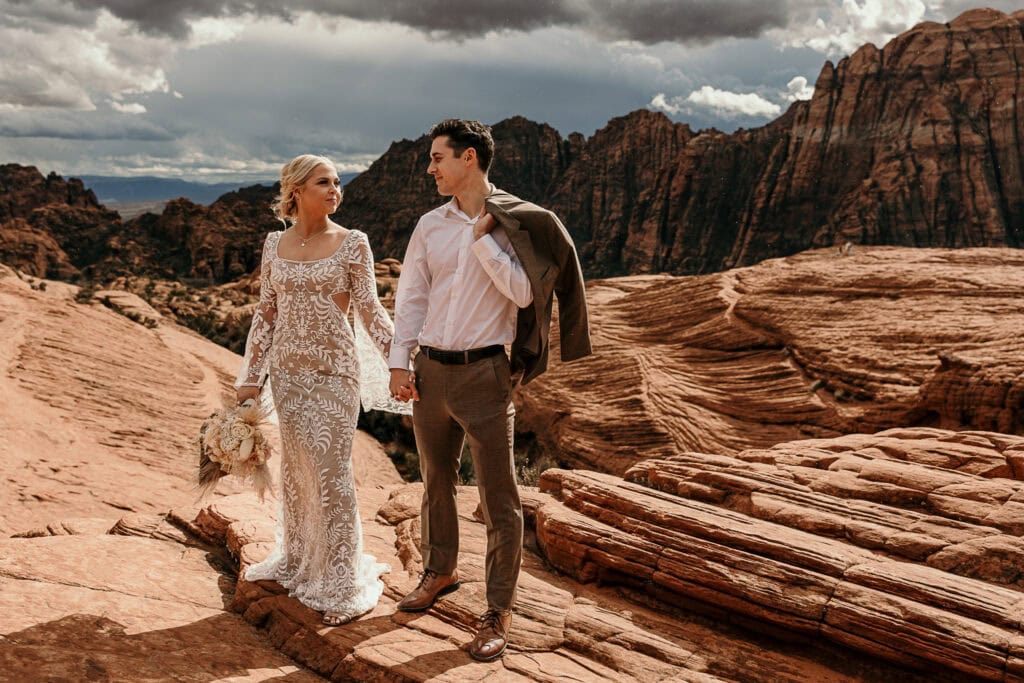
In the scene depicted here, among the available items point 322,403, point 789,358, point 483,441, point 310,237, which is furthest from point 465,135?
point 789,358

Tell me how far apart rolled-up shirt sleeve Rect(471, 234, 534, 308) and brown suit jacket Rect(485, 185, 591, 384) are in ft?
0.13

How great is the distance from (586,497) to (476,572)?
1038mm

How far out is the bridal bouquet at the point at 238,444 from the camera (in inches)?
189

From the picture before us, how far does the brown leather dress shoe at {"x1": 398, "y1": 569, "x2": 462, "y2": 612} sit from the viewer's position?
15.0 feet

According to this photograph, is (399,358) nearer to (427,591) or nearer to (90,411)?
(427,591)

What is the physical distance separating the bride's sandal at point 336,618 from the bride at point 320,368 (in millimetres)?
68

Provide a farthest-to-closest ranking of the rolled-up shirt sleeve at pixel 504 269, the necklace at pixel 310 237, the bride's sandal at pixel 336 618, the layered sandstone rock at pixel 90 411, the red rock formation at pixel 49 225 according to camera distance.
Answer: the red rock formation at pixel 49 225
the layered sandstone rock at pixel 90 411
the necklace at pixel 310 237
the bride's sandal at pixel 336 618
the rolled-up shirt sleeve at pixel 504 269

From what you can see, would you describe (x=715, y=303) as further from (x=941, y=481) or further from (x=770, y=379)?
(x=941, y=481)

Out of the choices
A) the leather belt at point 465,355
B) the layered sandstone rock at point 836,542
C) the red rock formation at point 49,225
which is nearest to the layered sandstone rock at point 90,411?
the layered sandstone rock at point 836,542

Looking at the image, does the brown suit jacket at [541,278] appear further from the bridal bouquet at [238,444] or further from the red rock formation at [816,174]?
the red rock formation at [816,174]

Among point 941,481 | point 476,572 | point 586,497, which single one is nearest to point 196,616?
point 476,572

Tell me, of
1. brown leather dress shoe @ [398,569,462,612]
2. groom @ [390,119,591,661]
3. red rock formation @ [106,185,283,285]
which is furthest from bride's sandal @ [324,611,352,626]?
red rock formation @ [106,185,283,285]

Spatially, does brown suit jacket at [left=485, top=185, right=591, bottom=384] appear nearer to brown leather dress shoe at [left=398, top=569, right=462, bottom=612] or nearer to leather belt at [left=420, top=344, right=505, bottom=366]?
leather belt at [left=420, top=344, right=505, bottom=366]

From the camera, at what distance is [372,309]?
188 inches
